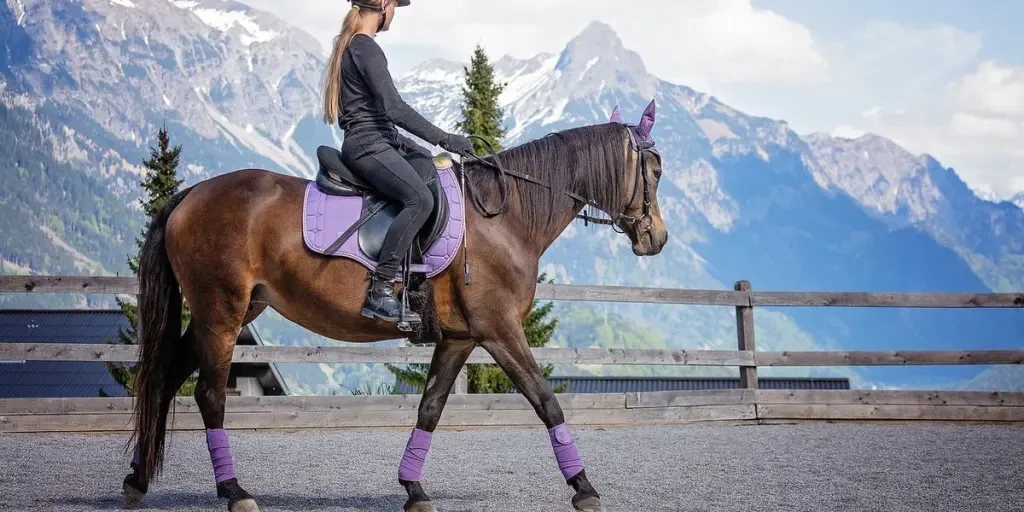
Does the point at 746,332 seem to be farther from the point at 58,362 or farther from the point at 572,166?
the point at 58,362

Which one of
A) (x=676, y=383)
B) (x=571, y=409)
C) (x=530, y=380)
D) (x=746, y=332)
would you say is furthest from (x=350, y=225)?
(x=676, y=383)

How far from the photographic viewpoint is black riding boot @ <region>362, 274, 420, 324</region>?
4883 millimetres

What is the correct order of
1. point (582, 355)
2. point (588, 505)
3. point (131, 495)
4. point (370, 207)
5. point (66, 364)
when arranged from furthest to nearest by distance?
point (66, 364) < point (582, 355) < point (131, 495) < point (370, 207) < point (588, 505)

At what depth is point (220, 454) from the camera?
5027 millimetres

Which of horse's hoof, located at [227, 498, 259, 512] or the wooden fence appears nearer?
horse's hoof, located at [227, 498, 259, 512]

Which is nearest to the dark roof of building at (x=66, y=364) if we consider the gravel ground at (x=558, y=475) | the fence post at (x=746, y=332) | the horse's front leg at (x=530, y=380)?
the gravel ground at (x=558, y=475)

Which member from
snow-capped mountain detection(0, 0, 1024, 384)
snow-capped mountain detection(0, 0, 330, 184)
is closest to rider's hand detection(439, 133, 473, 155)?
snow-capped mountain detection(0, 0, 1024, 384)

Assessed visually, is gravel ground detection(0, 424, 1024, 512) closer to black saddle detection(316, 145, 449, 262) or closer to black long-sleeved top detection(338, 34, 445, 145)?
black saddle detection(316, 145, 449, 262)

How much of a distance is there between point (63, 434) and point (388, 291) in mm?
5843

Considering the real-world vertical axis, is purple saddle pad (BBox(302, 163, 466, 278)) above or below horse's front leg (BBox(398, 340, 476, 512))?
above

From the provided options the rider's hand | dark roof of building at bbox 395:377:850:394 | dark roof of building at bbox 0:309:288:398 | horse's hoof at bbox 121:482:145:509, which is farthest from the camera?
dark roof of building at bbox 395:377:850:394

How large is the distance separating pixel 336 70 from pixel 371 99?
0.25 m

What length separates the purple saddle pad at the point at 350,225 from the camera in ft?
16.3

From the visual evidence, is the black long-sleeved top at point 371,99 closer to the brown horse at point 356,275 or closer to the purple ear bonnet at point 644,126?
the brown horse at point 356,275
